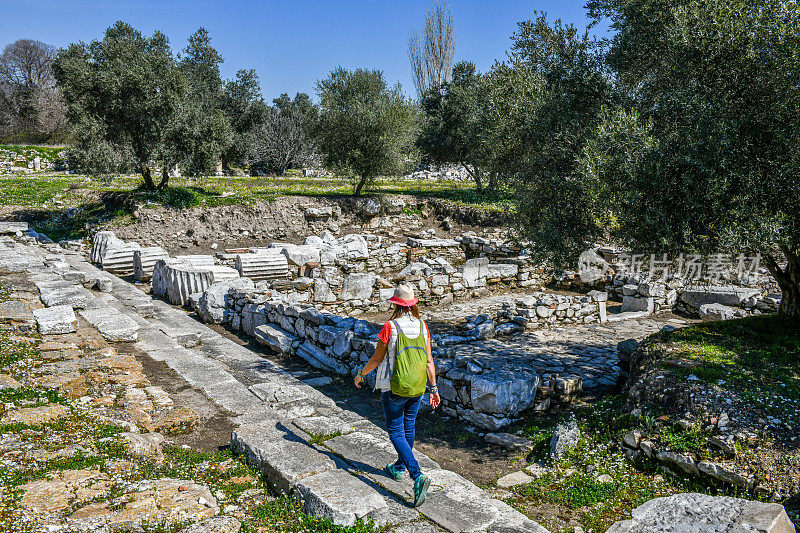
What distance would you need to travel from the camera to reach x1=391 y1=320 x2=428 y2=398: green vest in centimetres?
449

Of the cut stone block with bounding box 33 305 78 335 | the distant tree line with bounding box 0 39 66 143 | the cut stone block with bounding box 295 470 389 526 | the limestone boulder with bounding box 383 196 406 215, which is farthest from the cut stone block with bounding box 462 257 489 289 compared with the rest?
the distant tree line with bounding box 0 39 66 143

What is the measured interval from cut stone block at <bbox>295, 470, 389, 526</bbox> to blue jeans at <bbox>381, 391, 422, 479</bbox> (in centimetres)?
42

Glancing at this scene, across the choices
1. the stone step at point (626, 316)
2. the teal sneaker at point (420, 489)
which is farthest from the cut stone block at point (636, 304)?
the teal sneaker at point (420, 489)

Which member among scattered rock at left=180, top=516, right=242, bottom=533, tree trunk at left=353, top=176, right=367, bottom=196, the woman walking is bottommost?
scattered rock at left=180, top=516, right=242, bottom=533

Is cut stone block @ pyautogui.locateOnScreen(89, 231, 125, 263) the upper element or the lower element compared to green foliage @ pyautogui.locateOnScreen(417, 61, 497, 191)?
lower

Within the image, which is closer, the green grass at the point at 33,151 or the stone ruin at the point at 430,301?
the stone ruin at the point at 430,301

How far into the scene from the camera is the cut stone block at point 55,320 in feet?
25.7

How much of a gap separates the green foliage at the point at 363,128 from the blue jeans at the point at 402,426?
21.9 meters

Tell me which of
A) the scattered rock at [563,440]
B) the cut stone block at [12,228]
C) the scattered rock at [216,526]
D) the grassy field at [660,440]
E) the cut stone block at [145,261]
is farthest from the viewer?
the cut stone block at [12,228]

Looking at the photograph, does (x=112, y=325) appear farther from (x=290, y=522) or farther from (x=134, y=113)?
(x=134, y=113)

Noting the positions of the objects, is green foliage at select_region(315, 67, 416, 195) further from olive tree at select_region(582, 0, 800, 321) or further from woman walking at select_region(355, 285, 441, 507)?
woman walking at select_region(355, 285, 441, 507)

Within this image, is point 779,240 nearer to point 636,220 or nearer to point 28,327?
point 636,220

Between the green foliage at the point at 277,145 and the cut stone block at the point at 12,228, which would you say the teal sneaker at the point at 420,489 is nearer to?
the cut stone block at the point at 12,228

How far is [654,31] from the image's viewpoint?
8148 mm
